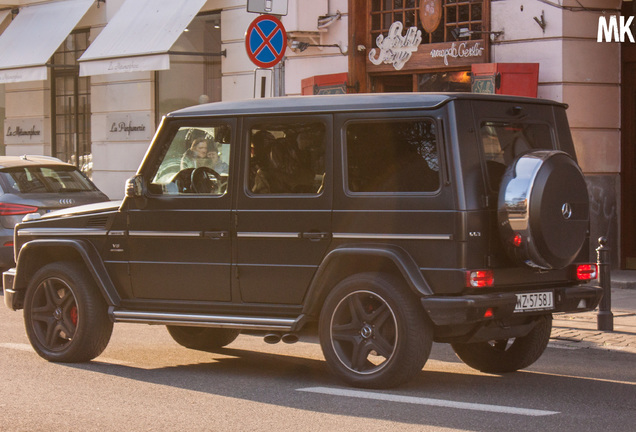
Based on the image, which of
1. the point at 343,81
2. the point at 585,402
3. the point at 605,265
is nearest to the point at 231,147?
the point at 585,402

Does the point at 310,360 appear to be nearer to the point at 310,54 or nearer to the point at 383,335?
the point at 383,335

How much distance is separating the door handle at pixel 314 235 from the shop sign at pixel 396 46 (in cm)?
963

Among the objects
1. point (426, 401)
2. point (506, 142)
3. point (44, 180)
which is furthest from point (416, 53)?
point (426, 401)

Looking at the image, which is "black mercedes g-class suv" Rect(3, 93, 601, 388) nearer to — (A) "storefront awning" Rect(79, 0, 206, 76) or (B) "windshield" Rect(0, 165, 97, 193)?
(B) "windshield" Rect(0, 165, 97, 193)

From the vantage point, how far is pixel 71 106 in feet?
79.4

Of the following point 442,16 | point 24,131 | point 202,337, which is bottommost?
point 202,337

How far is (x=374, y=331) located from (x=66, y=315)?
2.64 m

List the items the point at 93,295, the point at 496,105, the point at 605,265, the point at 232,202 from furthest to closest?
1. the point at 605,265
2. the point at 93,295
3. the point at 232,202
4. the point at 496,105

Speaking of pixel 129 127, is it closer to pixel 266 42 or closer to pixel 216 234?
pixel 266 42

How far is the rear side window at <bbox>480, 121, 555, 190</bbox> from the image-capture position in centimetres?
750

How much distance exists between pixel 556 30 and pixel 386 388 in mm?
9003

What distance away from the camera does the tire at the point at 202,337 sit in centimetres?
955

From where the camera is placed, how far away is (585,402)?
7.14 metres

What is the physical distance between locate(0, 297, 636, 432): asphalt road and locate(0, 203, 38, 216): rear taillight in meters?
5.06
